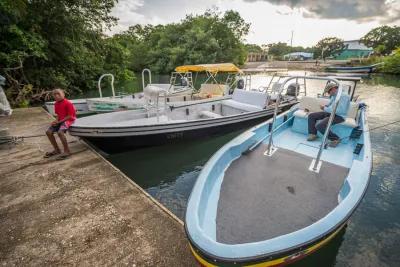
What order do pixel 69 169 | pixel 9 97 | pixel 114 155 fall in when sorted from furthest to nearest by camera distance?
pixel 9 97
pixel 114 155
pixel 69 169

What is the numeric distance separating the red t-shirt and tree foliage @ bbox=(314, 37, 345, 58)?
7705 cm

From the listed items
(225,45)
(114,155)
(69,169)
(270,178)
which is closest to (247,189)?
(270,178)

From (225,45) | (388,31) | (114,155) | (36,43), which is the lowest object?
(114,155)

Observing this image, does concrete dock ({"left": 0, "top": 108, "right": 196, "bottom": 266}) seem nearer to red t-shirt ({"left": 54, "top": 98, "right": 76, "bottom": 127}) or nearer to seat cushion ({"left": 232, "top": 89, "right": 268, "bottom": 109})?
red t-shirt ({"left": 54, "top": 98, "right": 76, "bottom": 127})

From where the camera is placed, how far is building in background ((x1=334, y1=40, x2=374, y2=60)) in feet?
197

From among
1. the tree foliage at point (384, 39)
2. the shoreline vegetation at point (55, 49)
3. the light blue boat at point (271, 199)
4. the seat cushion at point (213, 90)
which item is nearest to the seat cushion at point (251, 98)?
the seat cushion at point (213, 90)

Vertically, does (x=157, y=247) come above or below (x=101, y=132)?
below

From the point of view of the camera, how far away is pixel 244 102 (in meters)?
9.11

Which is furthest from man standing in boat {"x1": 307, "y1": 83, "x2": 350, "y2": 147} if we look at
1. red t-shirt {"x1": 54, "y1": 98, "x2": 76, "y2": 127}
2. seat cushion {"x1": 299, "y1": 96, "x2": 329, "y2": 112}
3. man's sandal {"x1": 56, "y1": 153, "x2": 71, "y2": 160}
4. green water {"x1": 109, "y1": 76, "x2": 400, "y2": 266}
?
man's sandal {"x1": 56, "y1": 153, "x2": 71, "y2": 160}

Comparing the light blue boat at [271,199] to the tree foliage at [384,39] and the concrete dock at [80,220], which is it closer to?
the concrete dock at [80,220]

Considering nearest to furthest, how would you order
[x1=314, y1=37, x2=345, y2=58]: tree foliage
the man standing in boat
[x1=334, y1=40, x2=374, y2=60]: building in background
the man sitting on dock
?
the man standing in boat → the man sitting on dock → [x1=334, y1=40, x2=374, y2=60]: building in background → [x1=314, y1=37, x2=345, y2=58]: tree foliage

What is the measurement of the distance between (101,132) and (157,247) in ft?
12.9

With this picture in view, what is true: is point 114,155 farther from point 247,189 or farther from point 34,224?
point 247,189

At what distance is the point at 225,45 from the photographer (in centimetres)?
4375
